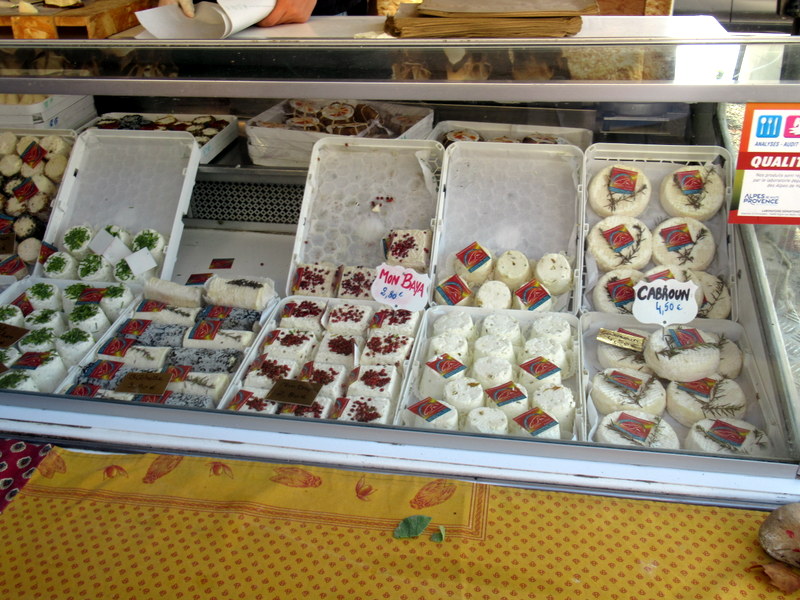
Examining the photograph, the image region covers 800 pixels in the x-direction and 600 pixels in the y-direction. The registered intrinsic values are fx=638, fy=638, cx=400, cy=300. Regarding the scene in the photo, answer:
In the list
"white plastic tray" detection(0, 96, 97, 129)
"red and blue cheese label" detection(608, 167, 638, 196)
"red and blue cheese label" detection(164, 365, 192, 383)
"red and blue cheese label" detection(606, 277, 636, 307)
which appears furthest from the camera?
"white plastic tray" detection(0, 96, 97, 129)

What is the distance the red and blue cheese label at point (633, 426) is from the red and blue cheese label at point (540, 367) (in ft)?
0.90

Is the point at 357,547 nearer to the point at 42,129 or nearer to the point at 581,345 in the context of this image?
the point at 581,345

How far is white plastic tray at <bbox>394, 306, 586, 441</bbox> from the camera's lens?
211 centimetres

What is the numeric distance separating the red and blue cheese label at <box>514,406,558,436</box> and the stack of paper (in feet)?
3.65

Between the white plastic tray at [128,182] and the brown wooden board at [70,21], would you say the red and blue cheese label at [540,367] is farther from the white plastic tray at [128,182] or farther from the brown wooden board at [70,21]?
the brown wooden board at [70,21]

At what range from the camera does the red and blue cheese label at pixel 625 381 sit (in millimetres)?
2135

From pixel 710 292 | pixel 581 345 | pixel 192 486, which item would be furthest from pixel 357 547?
pixel 710 292

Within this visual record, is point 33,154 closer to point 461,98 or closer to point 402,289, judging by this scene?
point 402,289

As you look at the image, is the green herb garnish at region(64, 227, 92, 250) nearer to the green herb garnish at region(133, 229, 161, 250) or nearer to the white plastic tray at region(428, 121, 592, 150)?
the green herb garnish at region(133, 229, 161, 250)

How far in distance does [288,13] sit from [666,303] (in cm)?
171

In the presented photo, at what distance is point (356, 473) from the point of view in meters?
1.77

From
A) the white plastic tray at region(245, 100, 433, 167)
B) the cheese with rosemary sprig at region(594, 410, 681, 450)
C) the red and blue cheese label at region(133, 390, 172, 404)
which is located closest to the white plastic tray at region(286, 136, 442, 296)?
the white plastic tray at region(245, 100, 433, 167)

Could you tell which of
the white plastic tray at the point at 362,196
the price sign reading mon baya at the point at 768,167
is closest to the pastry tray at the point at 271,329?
the white plastic tray at the point at 362,196

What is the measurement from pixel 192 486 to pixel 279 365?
0.65 meters
